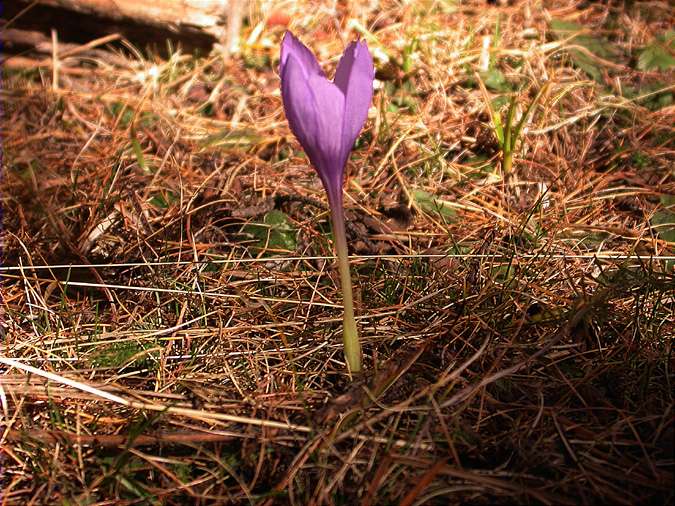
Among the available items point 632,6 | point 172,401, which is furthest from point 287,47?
point 632,6

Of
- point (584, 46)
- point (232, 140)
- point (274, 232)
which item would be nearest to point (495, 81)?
point (584, 46)

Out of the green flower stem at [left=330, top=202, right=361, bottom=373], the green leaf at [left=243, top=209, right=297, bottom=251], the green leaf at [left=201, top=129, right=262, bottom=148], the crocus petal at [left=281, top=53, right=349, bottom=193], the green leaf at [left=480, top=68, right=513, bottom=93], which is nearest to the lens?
the crocus petal at [left=281, top=53, right=349, bottom=193]

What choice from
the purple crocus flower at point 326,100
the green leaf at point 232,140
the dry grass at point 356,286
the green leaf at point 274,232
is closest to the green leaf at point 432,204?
the dry grass at point 356,286

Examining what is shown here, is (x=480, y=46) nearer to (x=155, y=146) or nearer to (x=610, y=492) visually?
(x=155, y=146)

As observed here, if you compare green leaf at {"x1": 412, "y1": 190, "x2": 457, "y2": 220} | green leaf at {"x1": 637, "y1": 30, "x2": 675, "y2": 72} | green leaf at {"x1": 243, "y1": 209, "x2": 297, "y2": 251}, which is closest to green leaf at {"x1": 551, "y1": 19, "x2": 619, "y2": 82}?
green leaf at {"x1": 637, "y1": 30, "x2": 675, "y2": 72}

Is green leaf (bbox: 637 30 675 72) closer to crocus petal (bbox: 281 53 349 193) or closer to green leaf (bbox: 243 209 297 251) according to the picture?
green leaf (bbox: 243 209 297 251)

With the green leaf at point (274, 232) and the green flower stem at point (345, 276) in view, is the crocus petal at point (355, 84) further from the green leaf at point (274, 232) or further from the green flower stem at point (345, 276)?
the green leaf at point (274, 232)
